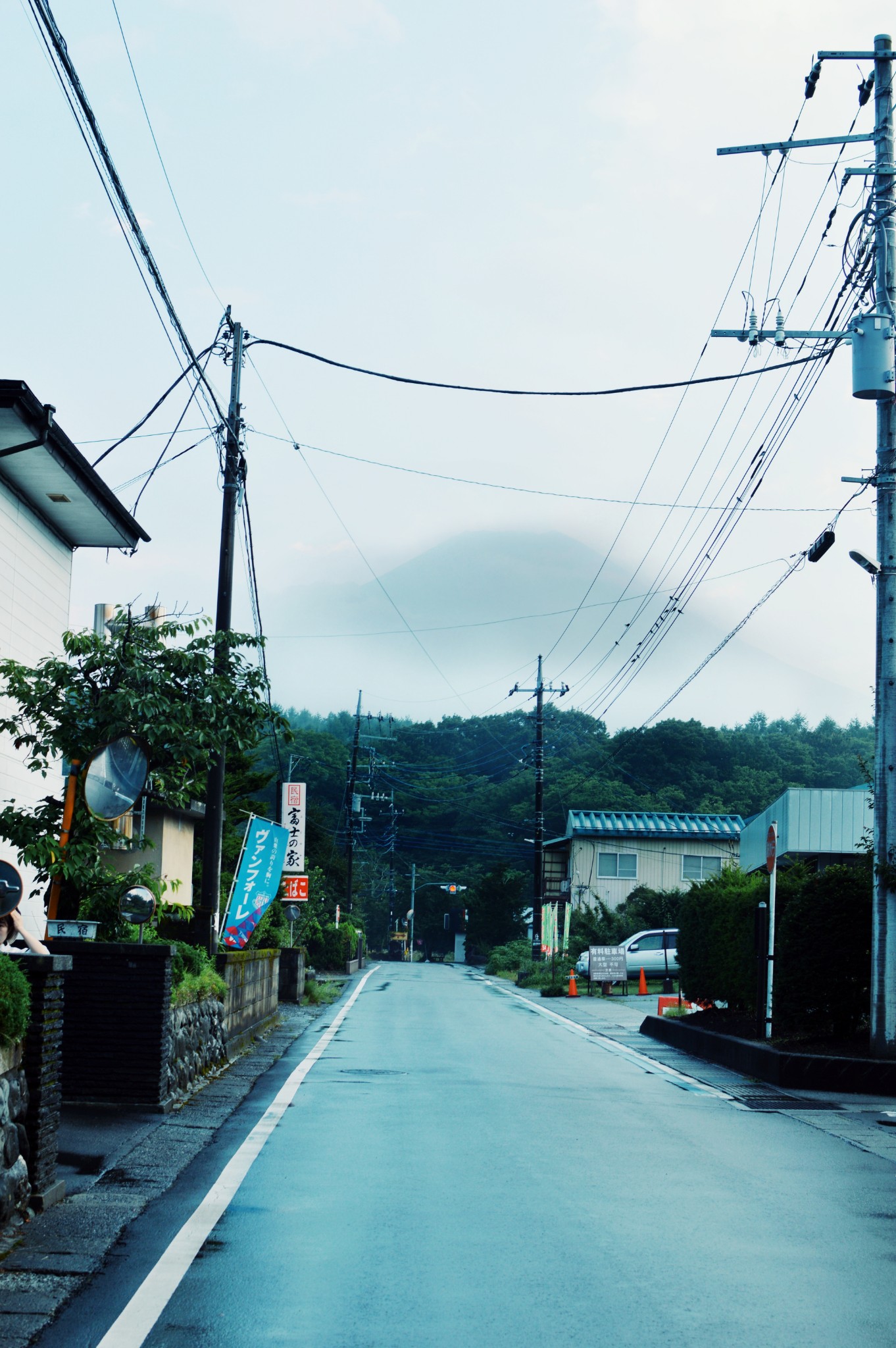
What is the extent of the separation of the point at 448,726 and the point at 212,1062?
74.7 meters

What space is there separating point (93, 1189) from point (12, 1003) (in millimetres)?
1663

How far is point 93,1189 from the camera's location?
7.37 m

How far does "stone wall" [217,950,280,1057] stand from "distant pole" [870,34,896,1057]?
723 cm

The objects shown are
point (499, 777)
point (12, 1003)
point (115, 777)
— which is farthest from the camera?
point (499, 777)

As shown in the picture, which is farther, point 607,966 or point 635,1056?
point 607,966

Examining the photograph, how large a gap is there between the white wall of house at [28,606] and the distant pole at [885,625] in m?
9.45

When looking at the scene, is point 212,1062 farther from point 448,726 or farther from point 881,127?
point 448,726

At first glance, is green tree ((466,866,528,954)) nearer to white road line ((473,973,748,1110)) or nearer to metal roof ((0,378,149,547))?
white road line ((473,973,748,1110))

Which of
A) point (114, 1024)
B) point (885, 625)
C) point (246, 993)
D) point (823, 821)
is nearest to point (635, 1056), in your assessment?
point (246, 993)

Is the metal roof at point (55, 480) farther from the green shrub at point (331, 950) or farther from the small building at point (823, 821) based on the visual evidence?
the green shrub at point (331, 950)

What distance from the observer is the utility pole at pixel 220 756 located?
1712 centimetres

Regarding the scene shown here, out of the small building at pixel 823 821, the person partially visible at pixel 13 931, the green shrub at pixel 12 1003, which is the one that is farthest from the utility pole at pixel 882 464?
the small building at pixel 823 821

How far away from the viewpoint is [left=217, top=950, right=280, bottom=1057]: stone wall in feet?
49.8

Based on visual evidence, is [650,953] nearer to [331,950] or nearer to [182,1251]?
[331,950]
